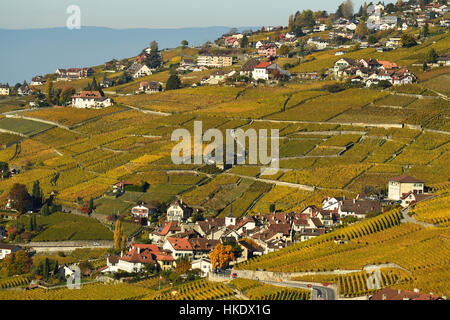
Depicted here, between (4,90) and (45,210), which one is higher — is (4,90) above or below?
below

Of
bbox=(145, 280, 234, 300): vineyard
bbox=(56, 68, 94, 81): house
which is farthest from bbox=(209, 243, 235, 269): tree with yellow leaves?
bbox=(56, 68, 94, 81): house

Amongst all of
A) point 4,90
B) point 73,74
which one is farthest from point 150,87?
point 73,74

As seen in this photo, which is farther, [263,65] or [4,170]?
[263,65]

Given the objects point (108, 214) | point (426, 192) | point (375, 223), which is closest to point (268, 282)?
point (375, 223)

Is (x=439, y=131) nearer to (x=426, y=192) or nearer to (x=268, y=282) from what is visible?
(x=426, y=192)

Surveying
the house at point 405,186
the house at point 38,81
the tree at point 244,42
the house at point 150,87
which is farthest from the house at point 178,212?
the house at point 38,81

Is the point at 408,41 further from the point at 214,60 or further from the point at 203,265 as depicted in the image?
the point at 203,265

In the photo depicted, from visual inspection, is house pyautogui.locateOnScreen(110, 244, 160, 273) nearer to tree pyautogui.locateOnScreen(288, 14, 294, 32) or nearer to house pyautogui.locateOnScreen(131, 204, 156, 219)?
house pyautogui.locateOnScreen(131, 204, 156, 219)
